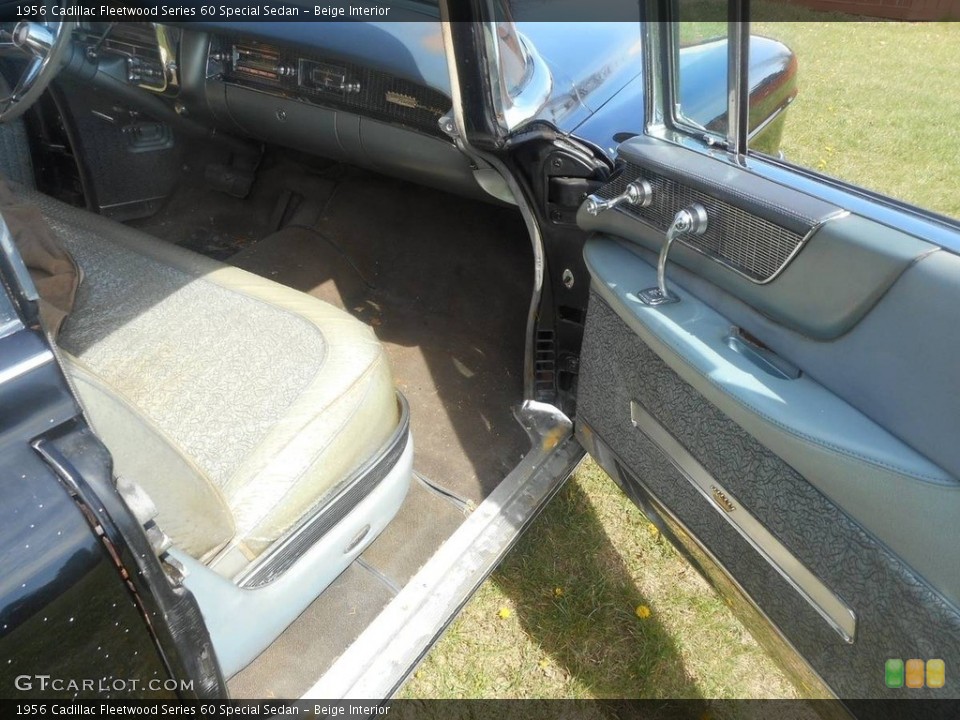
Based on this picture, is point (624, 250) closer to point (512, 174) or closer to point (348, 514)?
point (512, 174)

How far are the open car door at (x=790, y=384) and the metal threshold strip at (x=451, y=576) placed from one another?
28 cm

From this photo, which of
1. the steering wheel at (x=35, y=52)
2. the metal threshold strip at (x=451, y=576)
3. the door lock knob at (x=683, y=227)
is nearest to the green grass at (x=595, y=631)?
the metal threshold strip at (x=451, y=576)

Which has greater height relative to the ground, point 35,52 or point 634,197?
point 35,52

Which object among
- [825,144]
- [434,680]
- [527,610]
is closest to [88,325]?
[434,680]

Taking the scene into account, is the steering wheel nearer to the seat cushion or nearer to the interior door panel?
the seat cushion

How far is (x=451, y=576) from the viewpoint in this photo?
4.88 ft

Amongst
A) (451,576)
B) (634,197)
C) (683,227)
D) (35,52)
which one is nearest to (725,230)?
(683,227)

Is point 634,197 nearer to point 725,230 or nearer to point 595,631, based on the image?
point 725,230

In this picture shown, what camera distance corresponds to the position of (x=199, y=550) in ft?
3.67

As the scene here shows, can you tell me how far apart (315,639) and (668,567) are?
97 centimetres

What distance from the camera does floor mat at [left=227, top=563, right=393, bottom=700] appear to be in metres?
1.34

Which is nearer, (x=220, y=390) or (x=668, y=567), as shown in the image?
(x=220, y=390)

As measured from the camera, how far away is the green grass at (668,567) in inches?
39.1

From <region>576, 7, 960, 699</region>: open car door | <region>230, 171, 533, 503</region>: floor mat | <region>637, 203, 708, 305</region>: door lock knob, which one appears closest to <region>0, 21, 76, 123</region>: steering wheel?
<region>230, 171, 533, 503</region>: floor mat
